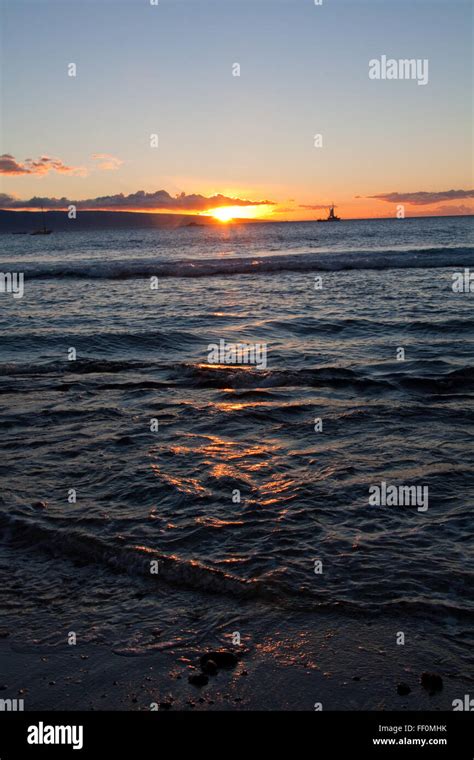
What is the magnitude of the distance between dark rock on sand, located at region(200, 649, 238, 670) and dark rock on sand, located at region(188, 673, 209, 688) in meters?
0.12

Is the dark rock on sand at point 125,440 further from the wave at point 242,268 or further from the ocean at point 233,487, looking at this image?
the wave at point 242,268

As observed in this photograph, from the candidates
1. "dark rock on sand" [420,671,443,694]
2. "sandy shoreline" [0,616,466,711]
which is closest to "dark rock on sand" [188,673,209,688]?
"sandy shoreline" [0,616,466,711]

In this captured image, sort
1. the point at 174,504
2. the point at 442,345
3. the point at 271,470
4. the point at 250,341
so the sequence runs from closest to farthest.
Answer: the point at 174,504 < the point at 271,470 < the point at 442,345 < the point at 250,341

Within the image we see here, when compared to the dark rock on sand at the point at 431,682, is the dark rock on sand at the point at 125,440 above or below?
above

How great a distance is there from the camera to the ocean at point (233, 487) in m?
5.55

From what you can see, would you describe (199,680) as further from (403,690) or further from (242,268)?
(242,268)

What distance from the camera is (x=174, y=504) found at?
7.70 m

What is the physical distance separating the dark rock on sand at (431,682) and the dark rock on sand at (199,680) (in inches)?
62.0

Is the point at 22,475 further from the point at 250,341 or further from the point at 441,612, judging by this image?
the point at 250,341

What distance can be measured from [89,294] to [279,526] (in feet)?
87.8

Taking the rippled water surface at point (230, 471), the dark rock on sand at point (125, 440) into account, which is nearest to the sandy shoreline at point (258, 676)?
the rippled water surface at point (230, 471)

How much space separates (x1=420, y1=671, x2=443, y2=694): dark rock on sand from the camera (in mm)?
4535

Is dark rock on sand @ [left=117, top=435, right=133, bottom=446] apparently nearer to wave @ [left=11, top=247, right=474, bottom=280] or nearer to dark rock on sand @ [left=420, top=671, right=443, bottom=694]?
dark rock on sand @ [left=420, top=671, right=443, bottom=694]
